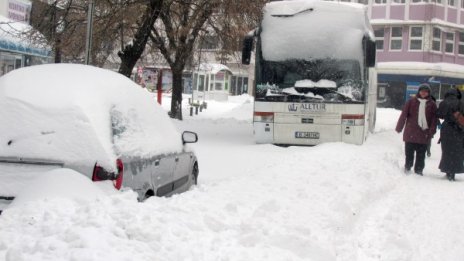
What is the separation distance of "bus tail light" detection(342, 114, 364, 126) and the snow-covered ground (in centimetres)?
262

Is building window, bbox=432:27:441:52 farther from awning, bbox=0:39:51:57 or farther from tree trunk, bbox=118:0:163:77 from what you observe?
tree trunk, bbox=118:0:163:77

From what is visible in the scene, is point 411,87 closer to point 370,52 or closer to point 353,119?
point 370,52

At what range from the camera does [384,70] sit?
43.7 m

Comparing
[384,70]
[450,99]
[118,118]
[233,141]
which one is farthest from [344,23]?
[384,70]

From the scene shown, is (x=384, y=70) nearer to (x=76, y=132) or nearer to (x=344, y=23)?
(x=344, y=23)

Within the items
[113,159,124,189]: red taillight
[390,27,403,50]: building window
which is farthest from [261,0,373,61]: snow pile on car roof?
[390,27,403,50]: building window

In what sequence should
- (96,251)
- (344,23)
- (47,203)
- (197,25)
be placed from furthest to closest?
1. (197,25)
2. (344,23)
3. (47,203)
4. (96,251)

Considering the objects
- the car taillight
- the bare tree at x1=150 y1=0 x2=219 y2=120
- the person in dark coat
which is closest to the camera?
the car taillight

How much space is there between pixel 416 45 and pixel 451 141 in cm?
3450

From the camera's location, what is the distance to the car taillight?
482 centimetres

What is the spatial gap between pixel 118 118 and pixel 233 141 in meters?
10.9

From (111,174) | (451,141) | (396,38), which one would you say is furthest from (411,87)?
(111,174)

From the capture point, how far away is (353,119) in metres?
13.4

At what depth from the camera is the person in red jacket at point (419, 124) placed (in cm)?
1134
